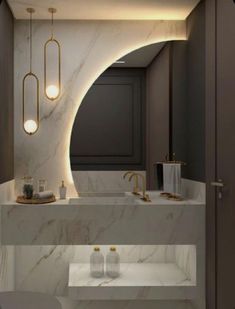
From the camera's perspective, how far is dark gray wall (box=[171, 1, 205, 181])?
276 centimetres

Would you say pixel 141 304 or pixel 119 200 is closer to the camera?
pixel 141 304

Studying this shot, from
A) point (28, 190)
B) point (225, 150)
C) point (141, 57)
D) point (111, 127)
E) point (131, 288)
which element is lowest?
point (131, 288)

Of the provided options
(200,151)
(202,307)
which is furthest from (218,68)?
(202,307)

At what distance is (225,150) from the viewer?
234 cm

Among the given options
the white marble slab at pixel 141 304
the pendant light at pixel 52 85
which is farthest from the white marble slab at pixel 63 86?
the white marble slab at pixel 141 304

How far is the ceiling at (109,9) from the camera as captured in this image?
281 centimetres

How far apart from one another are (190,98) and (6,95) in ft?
4.44

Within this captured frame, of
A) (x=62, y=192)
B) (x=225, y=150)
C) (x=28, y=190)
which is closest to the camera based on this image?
(x=225, y=150)

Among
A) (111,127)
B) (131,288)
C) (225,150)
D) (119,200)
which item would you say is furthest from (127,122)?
(131,288)

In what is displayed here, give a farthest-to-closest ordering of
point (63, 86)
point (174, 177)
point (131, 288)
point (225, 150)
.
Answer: point (63, 86)
point (174, 177)
point (131, 288)
point (225, 150)

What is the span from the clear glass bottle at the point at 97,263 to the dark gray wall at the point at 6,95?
0.84m

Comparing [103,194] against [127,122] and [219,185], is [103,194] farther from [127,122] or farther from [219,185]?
[219,185]

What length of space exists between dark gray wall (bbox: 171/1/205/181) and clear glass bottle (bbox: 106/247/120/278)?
2.61ft

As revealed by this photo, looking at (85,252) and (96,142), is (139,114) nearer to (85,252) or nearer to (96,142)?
(96,142)
